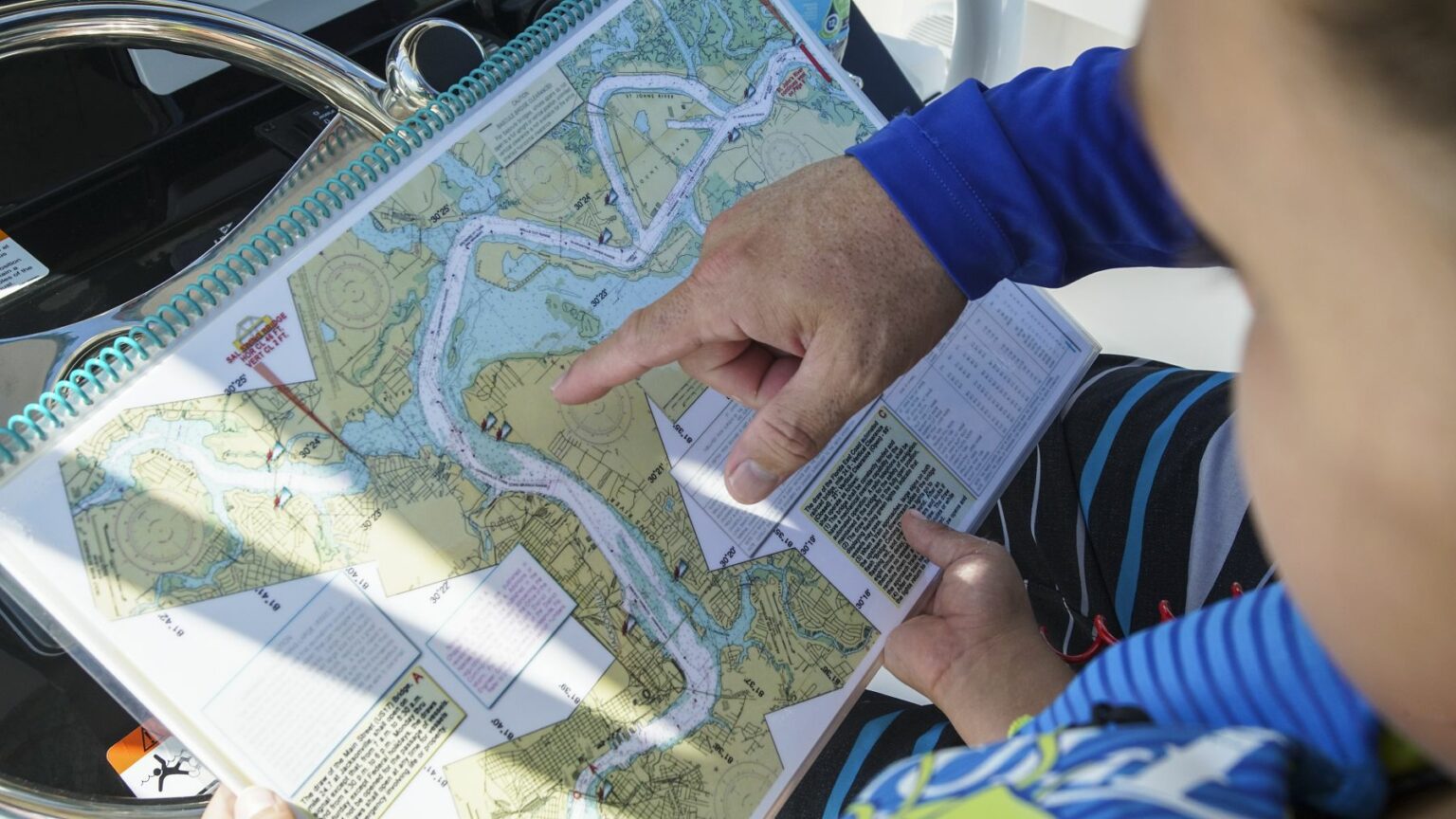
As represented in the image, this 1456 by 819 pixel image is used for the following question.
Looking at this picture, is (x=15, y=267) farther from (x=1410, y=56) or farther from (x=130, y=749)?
(x=1410, y=56)

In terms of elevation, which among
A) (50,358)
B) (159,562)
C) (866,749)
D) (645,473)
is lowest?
(866,749)

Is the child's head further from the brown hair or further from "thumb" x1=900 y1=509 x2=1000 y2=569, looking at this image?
"thumb" x1=900 y1=509 x2=1000 y2=569

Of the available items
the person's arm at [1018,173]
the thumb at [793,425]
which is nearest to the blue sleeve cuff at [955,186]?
the person's arm at [1018,173]

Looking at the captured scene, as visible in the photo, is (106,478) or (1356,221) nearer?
(1356,221)

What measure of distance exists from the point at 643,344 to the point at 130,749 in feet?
1.67

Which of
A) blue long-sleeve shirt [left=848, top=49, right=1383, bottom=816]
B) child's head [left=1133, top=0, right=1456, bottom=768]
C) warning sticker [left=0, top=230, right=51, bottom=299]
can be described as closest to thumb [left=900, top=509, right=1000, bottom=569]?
blue long-sleeve shirt [left=848, top=49, right=1383, bottom=816]

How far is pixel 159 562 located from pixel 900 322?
0.48 metres

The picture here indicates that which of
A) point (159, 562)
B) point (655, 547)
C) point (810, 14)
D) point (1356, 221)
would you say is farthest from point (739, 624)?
point (810, 14)

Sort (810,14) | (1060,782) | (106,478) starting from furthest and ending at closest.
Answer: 1. (810,14)
2. (106,478)
3. (1060,782)

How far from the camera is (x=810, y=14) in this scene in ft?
3.36

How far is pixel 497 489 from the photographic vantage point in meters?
0.61

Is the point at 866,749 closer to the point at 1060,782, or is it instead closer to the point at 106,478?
the point at 1060,782

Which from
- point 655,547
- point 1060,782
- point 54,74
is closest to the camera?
point 1060,782

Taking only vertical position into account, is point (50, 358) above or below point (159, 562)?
above
